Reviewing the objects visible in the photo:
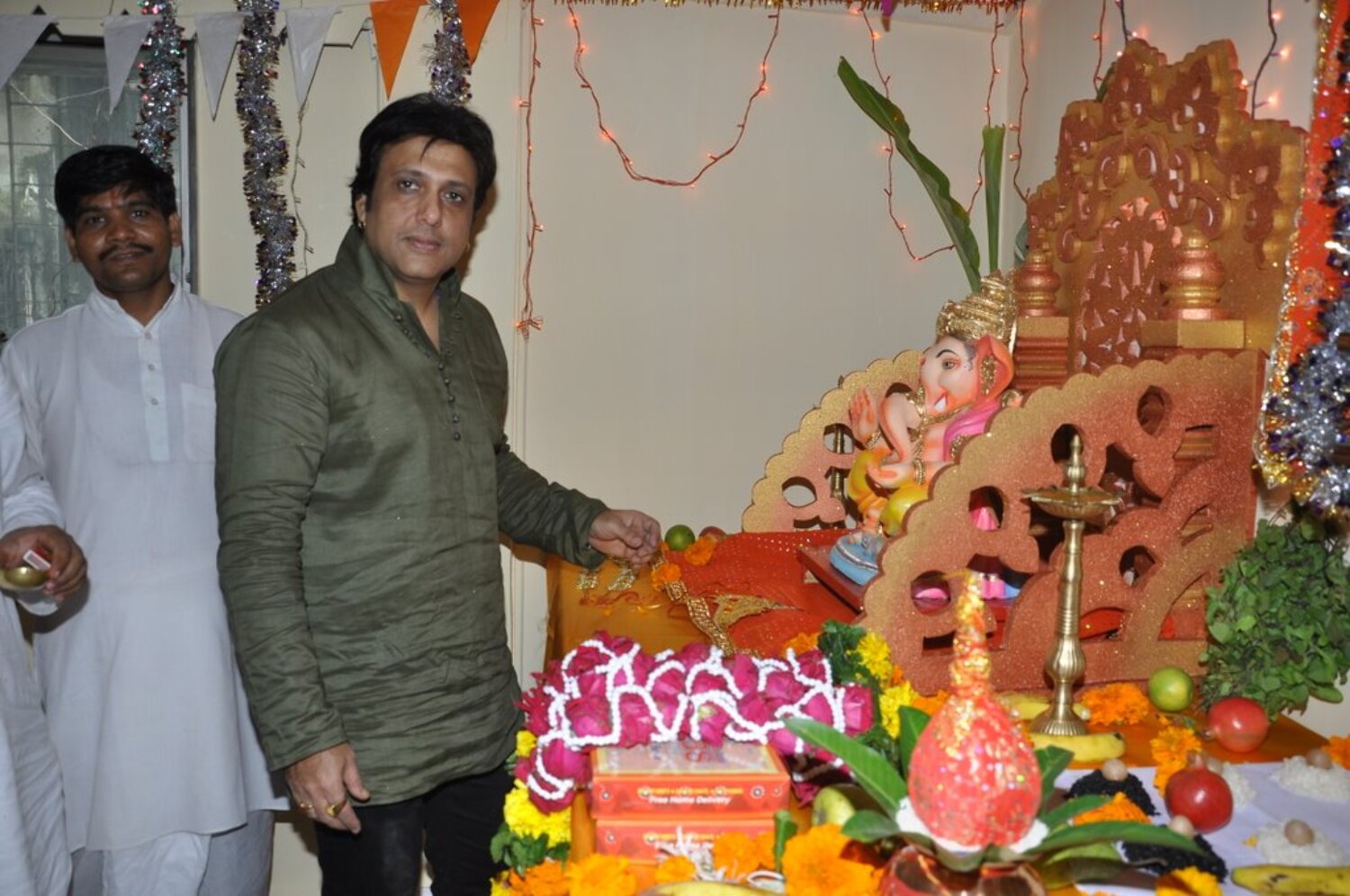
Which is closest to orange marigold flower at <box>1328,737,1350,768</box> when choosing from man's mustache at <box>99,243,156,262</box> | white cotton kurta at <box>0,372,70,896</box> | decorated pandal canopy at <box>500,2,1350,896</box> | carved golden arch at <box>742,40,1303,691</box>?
decorated pandal canopy at <box>500,2,1350,896</box>

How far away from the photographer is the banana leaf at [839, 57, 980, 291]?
3.33m

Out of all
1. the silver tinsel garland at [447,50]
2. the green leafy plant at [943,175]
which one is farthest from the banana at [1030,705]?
the silver tinsel garland at [447,50]

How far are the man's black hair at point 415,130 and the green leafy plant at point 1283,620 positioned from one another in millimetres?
1553

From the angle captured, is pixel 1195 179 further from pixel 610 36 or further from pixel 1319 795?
pixel 610 36

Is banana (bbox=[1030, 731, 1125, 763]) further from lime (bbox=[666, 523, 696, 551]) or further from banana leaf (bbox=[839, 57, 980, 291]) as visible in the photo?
banana leaf (bbox=[839, 57, 980, 291])

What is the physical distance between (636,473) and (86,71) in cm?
198

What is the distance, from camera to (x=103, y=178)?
2.48 m

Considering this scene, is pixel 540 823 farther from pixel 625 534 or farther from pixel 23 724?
pixel 23 724

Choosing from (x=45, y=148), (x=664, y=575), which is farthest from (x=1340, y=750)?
(x=45, y=148)

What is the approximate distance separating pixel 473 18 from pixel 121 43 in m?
0.97

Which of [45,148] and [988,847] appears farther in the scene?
[45,148]

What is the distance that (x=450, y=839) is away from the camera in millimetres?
2125

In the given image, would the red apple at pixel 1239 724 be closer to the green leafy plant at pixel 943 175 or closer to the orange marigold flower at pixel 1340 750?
the orange marigold flower at pixel 1340 750

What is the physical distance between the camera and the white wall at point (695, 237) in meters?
3.37
